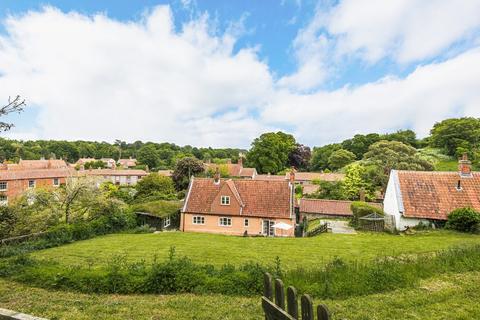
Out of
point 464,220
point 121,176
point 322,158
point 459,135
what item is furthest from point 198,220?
point 322,158

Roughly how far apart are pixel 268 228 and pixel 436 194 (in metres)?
15.4

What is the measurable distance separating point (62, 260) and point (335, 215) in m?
30.0

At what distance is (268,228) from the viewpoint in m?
28.5

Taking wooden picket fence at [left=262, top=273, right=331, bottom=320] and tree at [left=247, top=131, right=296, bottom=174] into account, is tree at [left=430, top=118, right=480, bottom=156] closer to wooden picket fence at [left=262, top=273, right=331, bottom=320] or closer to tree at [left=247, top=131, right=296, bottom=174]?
tree at [left=247, top=131, right=296, bottom=174]

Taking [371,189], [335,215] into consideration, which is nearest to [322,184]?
[371,189]

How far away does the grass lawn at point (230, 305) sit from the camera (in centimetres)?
643

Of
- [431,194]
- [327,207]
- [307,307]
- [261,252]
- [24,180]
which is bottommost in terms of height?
[261,252]

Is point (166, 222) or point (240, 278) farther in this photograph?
point (166, 222)

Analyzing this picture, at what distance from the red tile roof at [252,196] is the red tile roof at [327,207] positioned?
832cm

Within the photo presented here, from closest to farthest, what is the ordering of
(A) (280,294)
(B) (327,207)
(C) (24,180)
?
(A) (280,294), (B) (327,207), (C) (24,180)

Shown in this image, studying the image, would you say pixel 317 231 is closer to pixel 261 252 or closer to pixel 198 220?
pixel 198 220

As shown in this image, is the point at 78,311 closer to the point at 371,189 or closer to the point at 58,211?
the point at 58,211

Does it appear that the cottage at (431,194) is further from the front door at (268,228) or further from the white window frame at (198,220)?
the white window frame at (198,220)

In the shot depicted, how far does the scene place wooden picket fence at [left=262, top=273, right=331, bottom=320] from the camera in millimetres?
3405
